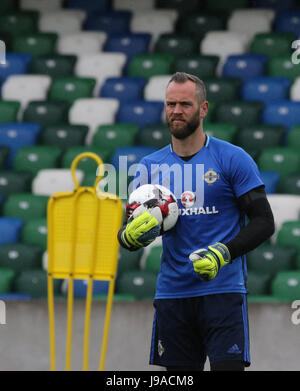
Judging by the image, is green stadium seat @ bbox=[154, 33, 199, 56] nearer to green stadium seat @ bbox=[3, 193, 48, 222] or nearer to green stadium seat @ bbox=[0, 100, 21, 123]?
green stadium seat @ bbox=[0, 100, 21, 123]

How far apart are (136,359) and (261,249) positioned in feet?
5.51

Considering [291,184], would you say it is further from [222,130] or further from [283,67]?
[283,67]

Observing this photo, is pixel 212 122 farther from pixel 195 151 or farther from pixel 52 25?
pixel 195 151

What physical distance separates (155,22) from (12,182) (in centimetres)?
352

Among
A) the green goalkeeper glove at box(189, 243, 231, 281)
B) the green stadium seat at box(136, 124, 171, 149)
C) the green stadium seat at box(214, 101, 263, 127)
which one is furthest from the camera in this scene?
the green stadium seat at box(214, 101, 263, 127)

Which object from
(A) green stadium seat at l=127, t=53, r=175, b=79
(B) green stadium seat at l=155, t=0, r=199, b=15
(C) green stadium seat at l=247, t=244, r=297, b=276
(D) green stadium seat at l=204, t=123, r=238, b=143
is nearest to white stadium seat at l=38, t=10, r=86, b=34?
(B) green stadium seat at l=155, t=0, r=199, b=15

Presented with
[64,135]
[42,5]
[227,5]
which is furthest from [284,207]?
[42,5]

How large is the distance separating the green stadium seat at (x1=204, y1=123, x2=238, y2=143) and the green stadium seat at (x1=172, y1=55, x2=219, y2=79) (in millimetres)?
1314

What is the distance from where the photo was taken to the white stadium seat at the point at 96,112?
8.66 meters

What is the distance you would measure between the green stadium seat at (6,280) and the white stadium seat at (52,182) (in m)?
1.26

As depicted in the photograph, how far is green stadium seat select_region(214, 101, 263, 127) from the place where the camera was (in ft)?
26.7

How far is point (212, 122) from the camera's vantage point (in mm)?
8250

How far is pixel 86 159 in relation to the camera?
790cm

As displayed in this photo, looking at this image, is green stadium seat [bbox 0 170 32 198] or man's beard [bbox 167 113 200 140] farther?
green stadium seat [bbox 0 170 32 198]
